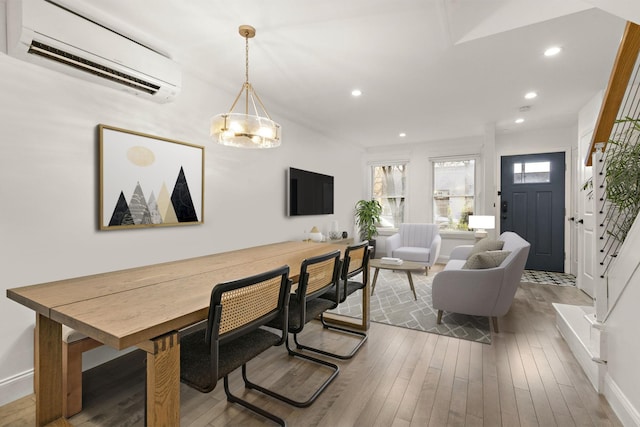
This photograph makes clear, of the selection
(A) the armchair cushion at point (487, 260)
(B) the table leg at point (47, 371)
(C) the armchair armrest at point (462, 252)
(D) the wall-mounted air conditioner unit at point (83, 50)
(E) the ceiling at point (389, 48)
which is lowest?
(B) the table leg at point (47, 371)

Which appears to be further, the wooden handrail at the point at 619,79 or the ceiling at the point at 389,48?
the ceiling at the point at 389,48

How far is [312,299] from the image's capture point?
6.59 feet

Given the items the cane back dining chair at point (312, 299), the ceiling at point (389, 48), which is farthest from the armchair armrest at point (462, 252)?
the cane back dining chair at point (312, 299)

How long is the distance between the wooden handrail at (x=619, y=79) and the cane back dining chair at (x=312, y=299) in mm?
1932

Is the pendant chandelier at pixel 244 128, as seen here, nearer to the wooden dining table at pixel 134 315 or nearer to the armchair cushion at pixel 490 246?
the wooden dining table at pixel 134 315

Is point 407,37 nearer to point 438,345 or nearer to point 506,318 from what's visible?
point 438,345

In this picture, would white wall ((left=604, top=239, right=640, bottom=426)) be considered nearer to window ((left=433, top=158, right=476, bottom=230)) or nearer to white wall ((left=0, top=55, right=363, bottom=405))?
white wall ((left=0, top=55, right=363, bottom=405))

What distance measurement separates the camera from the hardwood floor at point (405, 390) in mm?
1655

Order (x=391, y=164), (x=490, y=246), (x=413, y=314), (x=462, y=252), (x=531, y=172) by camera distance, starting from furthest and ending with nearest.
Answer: (x=391, y=164) → (x=531, y=172) → (x=462, y=252) → (x=490, y=246) → (x=413, y=314)

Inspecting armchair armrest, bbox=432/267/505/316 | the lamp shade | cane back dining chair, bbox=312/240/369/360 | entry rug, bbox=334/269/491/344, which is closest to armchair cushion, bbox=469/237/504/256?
entry rug, bbox=334/269/491/344

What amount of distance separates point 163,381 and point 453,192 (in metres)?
6.10

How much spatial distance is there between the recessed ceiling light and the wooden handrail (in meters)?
0.95

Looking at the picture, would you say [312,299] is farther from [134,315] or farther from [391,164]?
[391,164]

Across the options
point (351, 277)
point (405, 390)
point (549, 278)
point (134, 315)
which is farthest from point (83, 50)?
point (549, 278)
